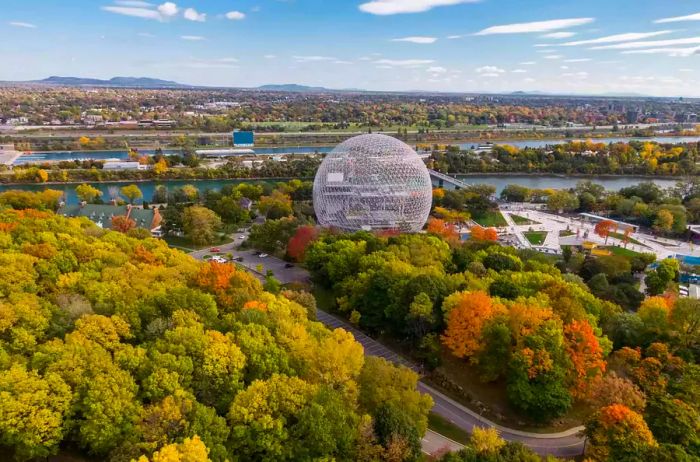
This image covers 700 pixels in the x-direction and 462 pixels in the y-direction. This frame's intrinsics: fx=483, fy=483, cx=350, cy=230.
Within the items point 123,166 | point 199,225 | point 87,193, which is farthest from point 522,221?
point 123,166

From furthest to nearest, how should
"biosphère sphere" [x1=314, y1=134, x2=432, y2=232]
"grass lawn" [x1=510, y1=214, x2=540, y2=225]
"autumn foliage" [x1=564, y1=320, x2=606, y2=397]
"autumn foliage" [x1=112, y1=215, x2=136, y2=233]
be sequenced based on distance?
"grass lawn" [x1=510, y1=214, x2=540, y2=225]
"autumn foliage" [x1=112, y1=215, x2=136, y2=233]
"biosphère sphere" [x1=314, y1=134, x2=432, y2=232]
"autumn foliage" [x1=564, y1=320, x2=606, y2=397]

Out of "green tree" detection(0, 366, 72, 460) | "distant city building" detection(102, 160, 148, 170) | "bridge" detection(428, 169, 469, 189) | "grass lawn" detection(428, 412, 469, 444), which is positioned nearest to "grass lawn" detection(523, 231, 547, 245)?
"bridge" detection(428, 169, 469, 189)

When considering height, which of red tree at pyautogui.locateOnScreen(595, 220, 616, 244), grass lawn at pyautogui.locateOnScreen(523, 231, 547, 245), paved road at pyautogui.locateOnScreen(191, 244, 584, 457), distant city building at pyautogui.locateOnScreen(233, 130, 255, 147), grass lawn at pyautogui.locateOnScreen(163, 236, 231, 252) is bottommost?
paved road at pyautogui.locateOnScreen(191, 244, 584, 457)

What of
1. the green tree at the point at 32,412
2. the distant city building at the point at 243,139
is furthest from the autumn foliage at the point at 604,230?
the distant city building at the point at 243,139

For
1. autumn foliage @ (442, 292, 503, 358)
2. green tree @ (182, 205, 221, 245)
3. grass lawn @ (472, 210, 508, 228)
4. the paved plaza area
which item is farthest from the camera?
grass lawn @ (472, 210, 508, 228)

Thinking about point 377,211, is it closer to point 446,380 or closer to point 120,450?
point 446,380

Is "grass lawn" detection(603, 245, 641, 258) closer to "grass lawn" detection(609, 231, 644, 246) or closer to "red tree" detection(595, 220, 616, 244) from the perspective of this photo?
"red tree" detection(595, 220, 616, 244)

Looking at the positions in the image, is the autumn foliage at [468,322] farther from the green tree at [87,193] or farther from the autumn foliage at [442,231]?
the green tree at [87,193]
